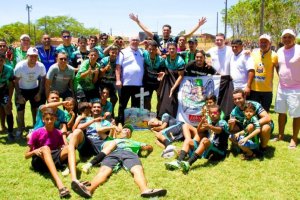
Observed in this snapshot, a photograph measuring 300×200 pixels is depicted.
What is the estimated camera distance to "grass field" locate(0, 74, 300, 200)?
536cm

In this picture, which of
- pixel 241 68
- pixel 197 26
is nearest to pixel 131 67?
pixel 197 26

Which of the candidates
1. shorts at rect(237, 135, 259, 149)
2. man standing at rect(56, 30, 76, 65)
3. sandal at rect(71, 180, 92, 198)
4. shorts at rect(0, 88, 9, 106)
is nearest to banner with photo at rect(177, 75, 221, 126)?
shorts at rect(237, 135, 259, 149)

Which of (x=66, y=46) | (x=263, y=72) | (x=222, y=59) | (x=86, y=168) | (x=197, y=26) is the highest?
(x=197, y=26)

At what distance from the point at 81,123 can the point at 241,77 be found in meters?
3.79

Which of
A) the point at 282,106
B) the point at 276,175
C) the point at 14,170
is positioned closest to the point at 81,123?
Result: the point at 14,170

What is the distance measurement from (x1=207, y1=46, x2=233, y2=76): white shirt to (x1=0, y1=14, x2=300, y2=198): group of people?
0.02 m

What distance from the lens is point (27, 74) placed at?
8164mm

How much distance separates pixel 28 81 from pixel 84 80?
125 centimetres

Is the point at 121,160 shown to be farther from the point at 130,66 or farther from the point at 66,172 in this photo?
the point at 130,66

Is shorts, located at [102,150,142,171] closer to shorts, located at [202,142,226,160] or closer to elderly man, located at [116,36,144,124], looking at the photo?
shorts, located at [202,142,226,160]

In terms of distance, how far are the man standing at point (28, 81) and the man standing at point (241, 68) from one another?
173 inches

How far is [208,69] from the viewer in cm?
875

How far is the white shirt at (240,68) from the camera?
816 centimetres

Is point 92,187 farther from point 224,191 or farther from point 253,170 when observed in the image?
point 253,170
